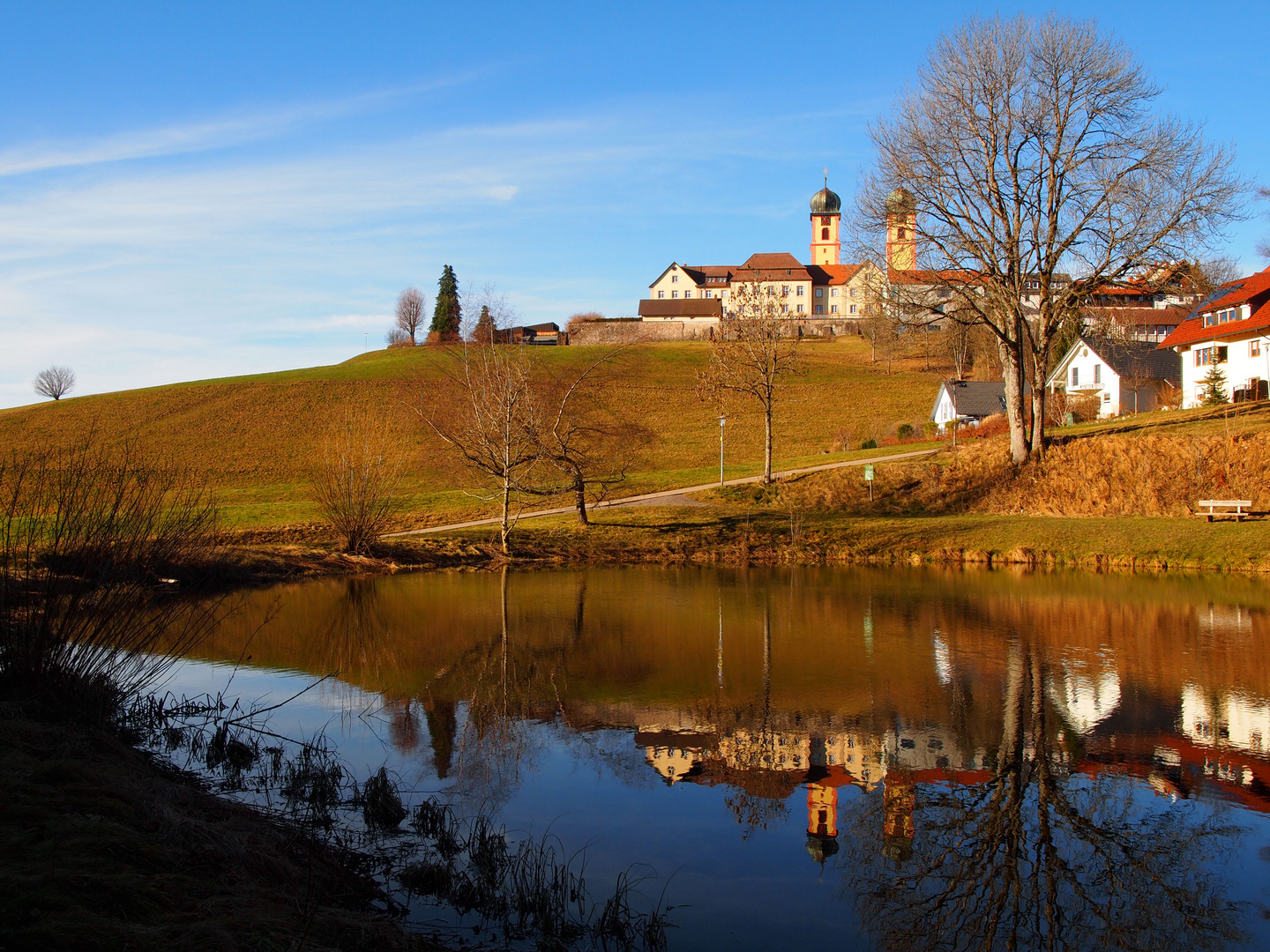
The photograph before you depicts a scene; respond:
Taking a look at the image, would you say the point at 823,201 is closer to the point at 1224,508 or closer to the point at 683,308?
the point at 683,308

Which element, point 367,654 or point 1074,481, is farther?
point 1074,481

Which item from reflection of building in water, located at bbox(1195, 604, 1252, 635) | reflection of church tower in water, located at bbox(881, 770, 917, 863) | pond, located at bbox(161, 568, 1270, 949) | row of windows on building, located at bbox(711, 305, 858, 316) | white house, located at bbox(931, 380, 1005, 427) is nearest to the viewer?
pond, located at bbox(161, 568, 1270, 949)

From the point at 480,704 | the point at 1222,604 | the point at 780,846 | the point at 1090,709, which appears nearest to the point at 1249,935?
the point at 780,846

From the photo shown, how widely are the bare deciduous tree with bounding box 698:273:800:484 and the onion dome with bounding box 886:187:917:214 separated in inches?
298

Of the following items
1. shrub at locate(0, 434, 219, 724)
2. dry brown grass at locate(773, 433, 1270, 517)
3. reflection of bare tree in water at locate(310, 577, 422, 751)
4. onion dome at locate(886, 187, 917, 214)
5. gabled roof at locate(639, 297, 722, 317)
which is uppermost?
gabled roof at locate(639, 297, 722, 317)

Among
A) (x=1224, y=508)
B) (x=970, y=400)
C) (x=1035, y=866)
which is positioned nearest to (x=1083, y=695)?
(x=1035, y=866)

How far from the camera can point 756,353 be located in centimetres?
3734

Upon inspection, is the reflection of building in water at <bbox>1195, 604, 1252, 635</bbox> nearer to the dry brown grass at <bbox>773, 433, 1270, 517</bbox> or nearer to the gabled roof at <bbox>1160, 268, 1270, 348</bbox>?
the dry brown grass at <bbox>773, 433, 1270, 517</bbox>

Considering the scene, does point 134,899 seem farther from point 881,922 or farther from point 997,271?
point 997,271

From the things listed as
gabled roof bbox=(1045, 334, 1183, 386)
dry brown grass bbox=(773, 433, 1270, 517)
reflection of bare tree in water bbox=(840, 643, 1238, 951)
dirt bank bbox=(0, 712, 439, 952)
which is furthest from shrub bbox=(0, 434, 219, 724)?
gabled roof bbox=(1045, 334, 1183, 386)

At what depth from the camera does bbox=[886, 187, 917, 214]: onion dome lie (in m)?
30.7

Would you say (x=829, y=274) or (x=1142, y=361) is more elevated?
(x=829, y=274)

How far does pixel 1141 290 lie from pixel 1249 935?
1148 inches

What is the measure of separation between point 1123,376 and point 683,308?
245 feet
